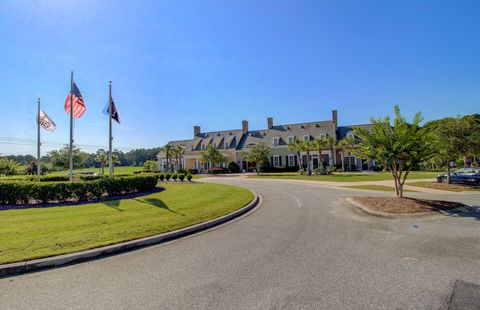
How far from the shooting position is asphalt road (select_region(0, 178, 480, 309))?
3617mm

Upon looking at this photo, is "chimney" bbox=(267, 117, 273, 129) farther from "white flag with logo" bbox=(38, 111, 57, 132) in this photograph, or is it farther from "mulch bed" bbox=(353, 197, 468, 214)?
"mulch bed" bbox=(353, 197, 468, 214)

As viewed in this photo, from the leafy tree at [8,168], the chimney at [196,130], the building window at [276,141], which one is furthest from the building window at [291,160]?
the leafy tree at [8,168]

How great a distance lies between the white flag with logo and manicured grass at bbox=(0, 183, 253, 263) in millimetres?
7241

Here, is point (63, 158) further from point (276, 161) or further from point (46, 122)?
point (276, 161)

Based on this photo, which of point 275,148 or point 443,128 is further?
point 275,148

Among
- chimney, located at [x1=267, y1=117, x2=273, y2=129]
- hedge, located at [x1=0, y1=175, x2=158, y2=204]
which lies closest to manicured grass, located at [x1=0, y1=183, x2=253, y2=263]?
hedge, located at [x1=0, y1=175, x2=158, y2=204]

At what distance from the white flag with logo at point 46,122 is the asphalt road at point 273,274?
13928mm

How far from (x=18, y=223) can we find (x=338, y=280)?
923 centimetres

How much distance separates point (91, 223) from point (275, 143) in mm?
42799

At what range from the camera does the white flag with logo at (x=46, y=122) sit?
51.0 feet

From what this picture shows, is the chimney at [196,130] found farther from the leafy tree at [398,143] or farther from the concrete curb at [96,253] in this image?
the concrete curb at [96,253]

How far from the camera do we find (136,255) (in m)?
5.67

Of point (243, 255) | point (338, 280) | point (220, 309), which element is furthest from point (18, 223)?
point (338, 280)

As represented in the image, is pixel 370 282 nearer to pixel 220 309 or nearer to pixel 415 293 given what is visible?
pixel 415 293
